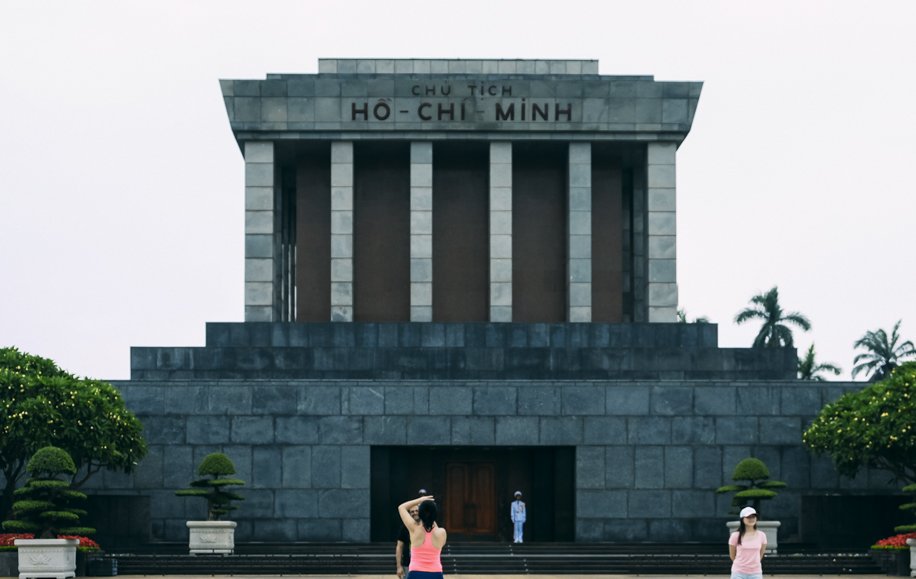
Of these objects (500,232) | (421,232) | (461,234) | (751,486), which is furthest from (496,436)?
(461,234)

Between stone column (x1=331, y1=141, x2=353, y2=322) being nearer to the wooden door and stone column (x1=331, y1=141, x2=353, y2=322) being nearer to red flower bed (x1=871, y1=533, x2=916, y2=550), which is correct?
the wooden door

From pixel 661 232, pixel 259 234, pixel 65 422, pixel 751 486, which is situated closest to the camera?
pixel 65 422

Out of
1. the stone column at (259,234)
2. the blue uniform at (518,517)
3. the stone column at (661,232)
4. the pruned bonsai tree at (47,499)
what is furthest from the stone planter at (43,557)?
the stone column at (661,232)

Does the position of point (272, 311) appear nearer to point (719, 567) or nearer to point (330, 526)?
point (330, 526)

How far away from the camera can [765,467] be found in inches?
1614

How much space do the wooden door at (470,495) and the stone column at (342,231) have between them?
23.4 feet

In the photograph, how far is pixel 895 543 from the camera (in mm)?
38094

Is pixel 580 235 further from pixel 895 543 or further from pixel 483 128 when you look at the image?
pixel 895 543

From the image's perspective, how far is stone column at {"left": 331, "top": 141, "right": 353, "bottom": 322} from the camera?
49.5 meters

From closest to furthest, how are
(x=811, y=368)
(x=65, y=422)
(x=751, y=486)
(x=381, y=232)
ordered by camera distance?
(x=65, y=422), (x=751, y=486), (x=381, y=232), (x=811, y=368)

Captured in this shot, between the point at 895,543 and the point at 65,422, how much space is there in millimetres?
21002

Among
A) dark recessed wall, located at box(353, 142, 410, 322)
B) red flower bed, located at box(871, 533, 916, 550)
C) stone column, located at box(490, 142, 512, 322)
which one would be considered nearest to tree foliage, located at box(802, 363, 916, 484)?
red flower bed, located at box(871, 533, 916, 550)

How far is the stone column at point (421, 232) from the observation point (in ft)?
163

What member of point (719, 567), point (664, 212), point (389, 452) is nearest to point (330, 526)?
point (389, 452)
